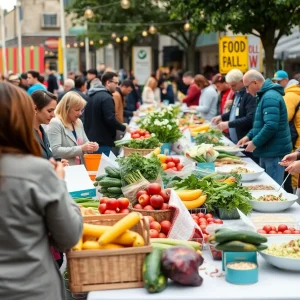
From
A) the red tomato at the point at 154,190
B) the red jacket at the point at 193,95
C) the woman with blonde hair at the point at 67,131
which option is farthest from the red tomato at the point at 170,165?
the red jacket at the point at 193,95

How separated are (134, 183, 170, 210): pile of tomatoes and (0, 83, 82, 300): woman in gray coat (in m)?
1.63

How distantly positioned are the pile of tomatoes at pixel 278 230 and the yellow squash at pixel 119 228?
1212mm

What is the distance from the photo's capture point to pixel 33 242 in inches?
129

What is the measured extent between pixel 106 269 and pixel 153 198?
124cm

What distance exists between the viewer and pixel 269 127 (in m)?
8.67

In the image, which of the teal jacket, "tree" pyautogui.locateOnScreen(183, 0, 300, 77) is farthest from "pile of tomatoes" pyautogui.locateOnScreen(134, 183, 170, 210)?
"tree" pyautogui.locateOnScreen(183, 0, 300, 77)

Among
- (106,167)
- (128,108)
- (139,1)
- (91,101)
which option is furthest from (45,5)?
(106,167)

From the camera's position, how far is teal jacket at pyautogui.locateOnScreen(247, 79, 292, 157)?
28.5 ft

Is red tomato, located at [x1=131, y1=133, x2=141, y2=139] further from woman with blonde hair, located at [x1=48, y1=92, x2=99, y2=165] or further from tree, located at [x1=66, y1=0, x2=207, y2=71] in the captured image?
tree, located at [x1=66, y1=0, x2=207, y2=71]

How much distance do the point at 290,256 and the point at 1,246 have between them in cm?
168

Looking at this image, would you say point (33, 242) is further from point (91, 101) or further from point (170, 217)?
point (91, 101)

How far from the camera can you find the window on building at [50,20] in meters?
77.2

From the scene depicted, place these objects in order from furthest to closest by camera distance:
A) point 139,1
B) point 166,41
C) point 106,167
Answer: point 166,41 < point 139,1 < point 106,167

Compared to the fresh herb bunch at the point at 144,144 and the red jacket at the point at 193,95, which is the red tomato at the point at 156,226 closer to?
the fresh herb bunch at the point at 144,144
